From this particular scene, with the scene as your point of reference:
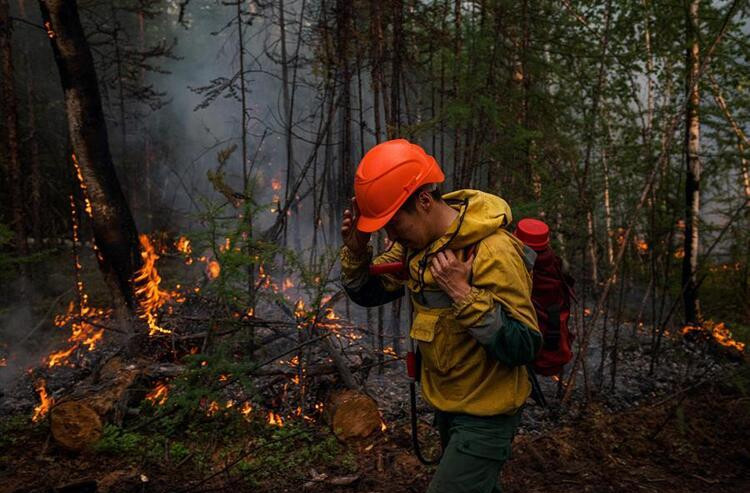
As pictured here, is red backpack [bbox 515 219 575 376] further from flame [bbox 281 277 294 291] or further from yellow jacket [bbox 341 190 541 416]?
flame [bbox 281 277 294 291]

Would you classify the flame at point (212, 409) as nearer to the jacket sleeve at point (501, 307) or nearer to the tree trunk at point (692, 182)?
the jacket sleeve at point (501, 307)

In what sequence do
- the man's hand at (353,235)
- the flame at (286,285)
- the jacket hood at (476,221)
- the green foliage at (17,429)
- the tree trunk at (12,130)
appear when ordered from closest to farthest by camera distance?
the jacket hood at (476,221) → the man's hand at (353,235) → the green foliage at (17,429) → the tree trunk at (12,130) → the flame at (286,285)

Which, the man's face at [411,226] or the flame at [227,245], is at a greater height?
the man's face at [411,226]

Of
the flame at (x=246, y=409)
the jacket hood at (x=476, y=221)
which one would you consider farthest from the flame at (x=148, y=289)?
the jacket hood at (x=476, y=221)

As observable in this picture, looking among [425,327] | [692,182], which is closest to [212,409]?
[425,327]

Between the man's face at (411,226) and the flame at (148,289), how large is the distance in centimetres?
513

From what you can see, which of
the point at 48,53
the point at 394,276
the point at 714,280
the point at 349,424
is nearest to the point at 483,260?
the point at 394,276

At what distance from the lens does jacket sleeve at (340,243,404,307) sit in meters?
2.72

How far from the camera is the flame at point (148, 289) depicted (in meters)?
6.55

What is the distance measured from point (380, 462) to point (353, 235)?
2.88 meters

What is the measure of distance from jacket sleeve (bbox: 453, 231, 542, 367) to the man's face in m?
0.32

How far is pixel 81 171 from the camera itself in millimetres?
6426

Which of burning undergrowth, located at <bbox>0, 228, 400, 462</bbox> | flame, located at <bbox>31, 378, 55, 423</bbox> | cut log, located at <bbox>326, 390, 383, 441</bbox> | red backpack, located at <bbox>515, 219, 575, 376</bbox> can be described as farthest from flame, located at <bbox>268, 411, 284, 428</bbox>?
red backpack, located at <bbox>515, 219, 575, 376</bbox>

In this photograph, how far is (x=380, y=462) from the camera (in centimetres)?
455
